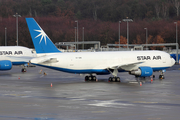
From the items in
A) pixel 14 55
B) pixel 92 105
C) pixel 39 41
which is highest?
pixel 39 41

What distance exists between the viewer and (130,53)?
44.4 m

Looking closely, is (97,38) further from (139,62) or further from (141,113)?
(141,113)

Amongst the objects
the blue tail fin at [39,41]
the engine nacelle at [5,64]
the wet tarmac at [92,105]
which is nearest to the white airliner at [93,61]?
the blue tail fin at [39,41]

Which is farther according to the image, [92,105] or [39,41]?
[39,41]

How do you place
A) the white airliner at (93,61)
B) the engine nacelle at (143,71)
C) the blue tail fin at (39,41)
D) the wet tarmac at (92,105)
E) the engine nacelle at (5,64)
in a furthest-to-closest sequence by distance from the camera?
the engine nacelle at (5,64) < the blue tail fin at (39,41) < the white airliner at (93,61) < the engine nacelle at (143,71) < the wet tarmac at (92,105)

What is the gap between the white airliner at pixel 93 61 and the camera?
136 ft

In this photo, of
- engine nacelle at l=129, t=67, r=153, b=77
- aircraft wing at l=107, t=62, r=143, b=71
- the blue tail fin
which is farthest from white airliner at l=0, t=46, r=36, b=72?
engine nacelle at l=129, t=67, r=153, b=77

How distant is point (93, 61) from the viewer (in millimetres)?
42594

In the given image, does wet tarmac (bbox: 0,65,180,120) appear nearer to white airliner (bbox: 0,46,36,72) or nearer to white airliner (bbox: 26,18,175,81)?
white airliner (bbox: 26,18,175,81)

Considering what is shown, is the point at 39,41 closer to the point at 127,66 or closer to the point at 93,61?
the point at 93,61

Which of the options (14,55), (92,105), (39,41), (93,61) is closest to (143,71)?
(93,61)

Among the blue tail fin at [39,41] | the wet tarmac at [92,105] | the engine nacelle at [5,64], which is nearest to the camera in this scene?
the wet tarmac at [92,105]

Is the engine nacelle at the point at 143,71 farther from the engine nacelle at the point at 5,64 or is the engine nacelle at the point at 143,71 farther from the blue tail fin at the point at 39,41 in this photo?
the engine nacelle at the point at 5,64

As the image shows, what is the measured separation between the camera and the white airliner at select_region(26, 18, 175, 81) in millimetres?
41312
